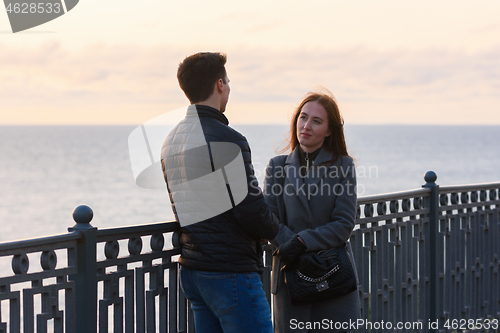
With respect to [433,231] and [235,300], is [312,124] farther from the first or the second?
[433,231]

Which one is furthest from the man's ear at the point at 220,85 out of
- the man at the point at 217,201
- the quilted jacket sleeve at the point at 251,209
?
the quilted jacket sleeve at the point at 251,209

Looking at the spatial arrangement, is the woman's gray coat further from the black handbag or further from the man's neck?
the man's neck

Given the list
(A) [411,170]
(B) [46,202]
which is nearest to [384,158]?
(A) [411,170]

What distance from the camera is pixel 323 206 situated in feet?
12.3

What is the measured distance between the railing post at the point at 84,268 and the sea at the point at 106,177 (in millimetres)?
20860

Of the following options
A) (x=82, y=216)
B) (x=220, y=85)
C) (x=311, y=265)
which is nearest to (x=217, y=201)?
(x=220, y=85)

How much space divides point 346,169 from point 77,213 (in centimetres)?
168

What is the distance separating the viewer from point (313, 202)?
3.78 m

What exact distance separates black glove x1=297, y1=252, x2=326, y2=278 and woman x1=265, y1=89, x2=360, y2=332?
0.12ft

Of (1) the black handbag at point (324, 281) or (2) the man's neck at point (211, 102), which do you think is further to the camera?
(1) the black handbag at point (324, 281)

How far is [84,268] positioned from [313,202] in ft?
4.81

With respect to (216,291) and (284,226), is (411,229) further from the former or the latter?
(216,291)

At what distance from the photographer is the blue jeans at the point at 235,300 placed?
9.91 ft

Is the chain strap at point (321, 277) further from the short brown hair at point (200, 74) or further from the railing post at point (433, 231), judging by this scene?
the railing post at point (433, 231)
